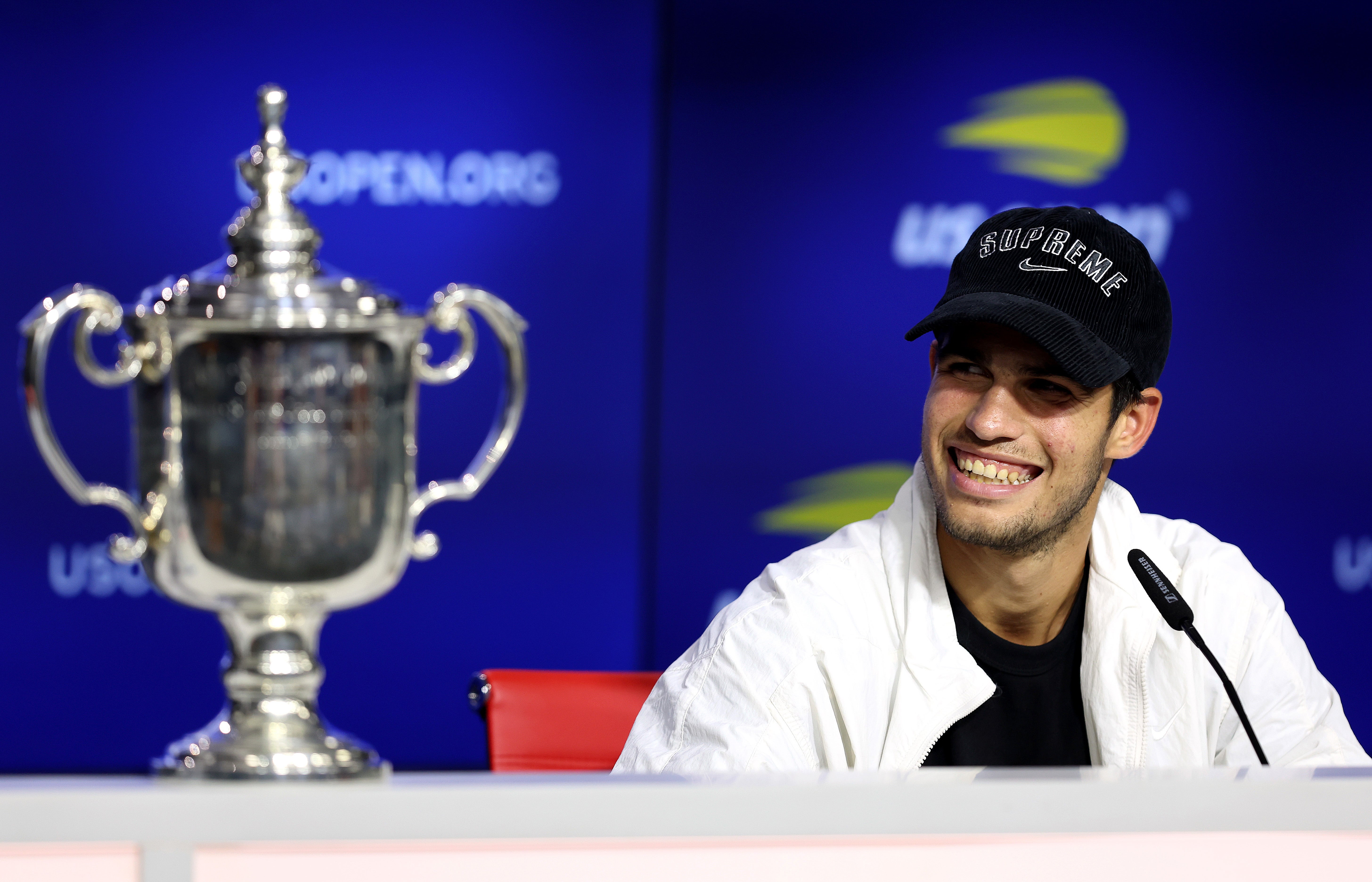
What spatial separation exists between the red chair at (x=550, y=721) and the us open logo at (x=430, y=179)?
1.55m

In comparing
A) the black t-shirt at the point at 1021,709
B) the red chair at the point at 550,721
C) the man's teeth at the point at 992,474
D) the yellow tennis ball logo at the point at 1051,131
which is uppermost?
the yellow tennis ball logo at the point at 1051,131

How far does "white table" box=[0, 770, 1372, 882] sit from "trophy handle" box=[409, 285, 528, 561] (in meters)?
0.15

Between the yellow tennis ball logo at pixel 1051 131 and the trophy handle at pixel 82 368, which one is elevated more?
the yellow tennis ball logo at pixel 1051 131

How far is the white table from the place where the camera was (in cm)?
74

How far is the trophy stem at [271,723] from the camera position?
2.60ft

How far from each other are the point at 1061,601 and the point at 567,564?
5.74 ft

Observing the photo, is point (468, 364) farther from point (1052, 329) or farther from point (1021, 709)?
point (1021, 709)

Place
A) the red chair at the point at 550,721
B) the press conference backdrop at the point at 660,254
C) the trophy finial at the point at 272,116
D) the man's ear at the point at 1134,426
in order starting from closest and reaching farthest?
the trophy finial at the point at 272,116
the man's ear at the point at 1134,426
the red chair at the point at 550,721
the press conference backdrop at the point at 660,254

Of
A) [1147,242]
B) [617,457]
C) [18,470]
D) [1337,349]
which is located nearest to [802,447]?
[617,457]

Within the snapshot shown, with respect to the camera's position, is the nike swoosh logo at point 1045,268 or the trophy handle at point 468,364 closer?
the trophy handle at point 468,364

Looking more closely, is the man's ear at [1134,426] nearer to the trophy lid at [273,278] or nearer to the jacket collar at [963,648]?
the jacket collar at [963,648]

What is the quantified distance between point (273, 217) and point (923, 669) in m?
0.90

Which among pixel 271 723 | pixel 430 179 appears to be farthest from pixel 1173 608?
pixel 430 179

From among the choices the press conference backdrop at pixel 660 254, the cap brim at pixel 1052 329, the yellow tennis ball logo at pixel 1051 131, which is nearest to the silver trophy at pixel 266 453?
the cap brim at pixel 1052 329
